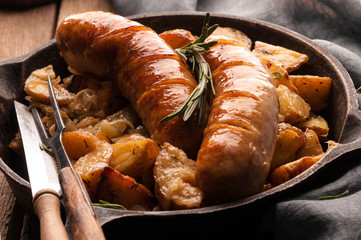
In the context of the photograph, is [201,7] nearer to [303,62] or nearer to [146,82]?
[303,62]

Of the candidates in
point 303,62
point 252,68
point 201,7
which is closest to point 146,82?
point 252,68

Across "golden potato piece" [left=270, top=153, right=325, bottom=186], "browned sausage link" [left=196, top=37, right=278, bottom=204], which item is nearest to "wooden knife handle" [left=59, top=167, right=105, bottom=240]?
"browned sausage link" [left=196, top=37, right=278, bottom=204]

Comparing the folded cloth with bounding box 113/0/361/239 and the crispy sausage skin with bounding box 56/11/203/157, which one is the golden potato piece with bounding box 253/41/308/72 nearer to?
the folded cloth with bounding box 113/0/361/239

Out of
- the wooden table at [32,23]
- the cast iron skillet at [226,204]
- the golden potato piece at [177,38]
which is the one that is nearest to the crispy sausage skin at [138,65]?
the golden potato piece at [177,38]

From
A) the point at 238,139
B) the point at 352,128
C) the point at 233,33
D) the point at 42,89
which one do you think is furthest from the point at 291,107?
the point at 42,89

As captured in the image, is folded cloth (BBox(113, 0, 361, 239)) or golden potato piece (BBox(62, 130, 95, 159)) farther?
golden potato piece (BBox(62, 130, 95, 159))

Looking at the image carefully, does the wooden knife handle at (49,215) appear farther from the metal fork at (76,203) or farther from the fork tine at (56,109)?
the fork tine at (56,109)
